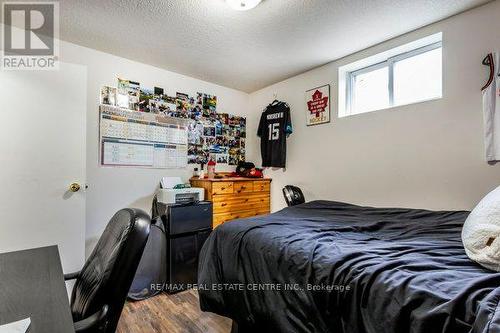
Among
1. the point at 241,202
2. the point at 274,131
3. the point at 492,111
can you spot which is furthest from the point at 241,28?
the point at 492,111

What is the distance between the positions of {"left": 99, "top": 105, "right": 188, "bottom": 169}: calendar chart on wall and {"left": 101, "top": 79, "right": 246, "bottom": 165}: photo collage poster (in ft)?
0.24

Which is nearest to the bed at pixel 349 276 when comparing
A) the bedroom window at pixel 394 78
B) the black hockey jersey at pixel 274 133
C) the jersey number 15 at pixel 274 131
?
the bedroom window at pixel 394 78

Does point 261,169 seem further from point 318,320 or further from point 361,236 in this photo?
point 318,320

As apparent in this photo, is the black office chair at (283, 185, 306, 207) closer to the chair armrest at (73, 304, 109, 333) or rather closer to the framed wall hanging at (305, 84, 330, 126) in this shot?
the framed wall hanging at (305, 84, 330, 126)

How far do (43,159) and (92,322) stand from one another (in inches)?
66.0

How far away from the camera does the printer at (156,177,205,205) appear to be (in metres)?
2.49

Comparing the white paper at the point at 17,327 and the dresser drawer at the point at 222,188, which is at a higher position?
the dresser drawer at the point at 222,188

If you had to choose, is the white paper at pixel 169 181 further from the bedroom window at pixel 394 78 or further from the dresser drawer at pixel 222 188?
the bedroom window at pixel 394 78

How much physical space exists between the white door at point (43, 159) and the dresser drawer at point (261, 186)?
6.05 feet

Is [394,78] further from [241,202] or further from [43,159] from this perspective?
[43,159]

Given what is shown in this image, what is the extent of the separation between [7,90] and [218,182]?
72.8 inches

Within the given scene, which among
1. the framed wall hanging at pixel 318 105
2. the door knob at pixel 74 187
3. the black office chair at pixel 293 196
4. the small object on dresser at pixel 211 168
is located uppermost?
the framed wall hanging at pixel 318 105

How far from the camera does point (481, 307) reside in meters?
0.68

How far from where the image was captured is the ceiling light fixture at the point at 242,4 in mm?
1719
